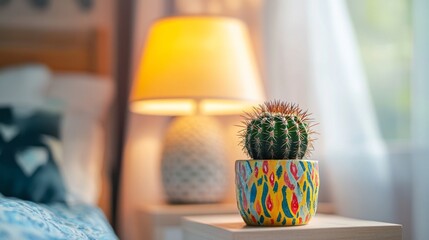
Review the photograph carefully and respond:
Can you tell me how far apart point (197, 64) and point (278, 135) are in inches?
33.7

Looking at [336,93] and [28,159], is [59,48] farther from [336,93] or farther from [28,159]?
[336,93]

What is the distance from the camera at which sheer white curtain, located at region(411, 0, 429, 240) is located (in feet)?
5.68

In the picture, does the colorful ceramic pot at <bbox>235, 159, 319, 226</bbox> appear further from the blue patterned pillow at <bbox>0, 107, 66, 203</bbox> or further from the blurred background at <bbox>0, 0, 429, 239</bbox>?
the blue patterned pillow at <bbox>0, 107, 66, 203</bbox>

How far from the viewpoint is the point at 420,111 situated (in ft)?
5.78

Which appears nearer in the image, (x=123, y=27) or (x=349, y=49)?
(x=349, y=49)

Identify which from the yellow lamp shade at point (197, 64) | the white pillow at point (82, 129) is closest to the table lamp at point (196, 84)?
the yellow lamp shade at point (197, 64)

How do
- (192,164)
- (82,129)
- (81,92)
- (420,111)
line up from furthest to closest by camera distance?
1. (81,92)
2. (82,129)
3. (192,164)
4. (420,111)

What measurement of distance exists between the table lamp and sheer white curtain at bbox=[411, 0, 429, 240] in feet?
1.91

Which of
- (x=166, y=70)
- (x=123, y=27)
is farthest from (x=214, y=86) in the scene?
(x=123, y=27)

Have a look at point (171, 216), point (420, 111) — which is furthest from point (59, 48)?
point (420, 111)

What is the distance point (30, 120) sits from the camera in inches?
84.2

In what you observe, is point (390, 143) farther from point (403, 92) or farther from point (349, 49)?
point (349, 49)

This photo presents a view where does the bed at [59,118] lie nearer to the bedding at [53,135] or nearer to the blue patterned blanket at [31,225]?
the bedding at [53,135]

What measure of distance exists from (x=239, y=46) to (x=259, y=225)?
3.24 feet
